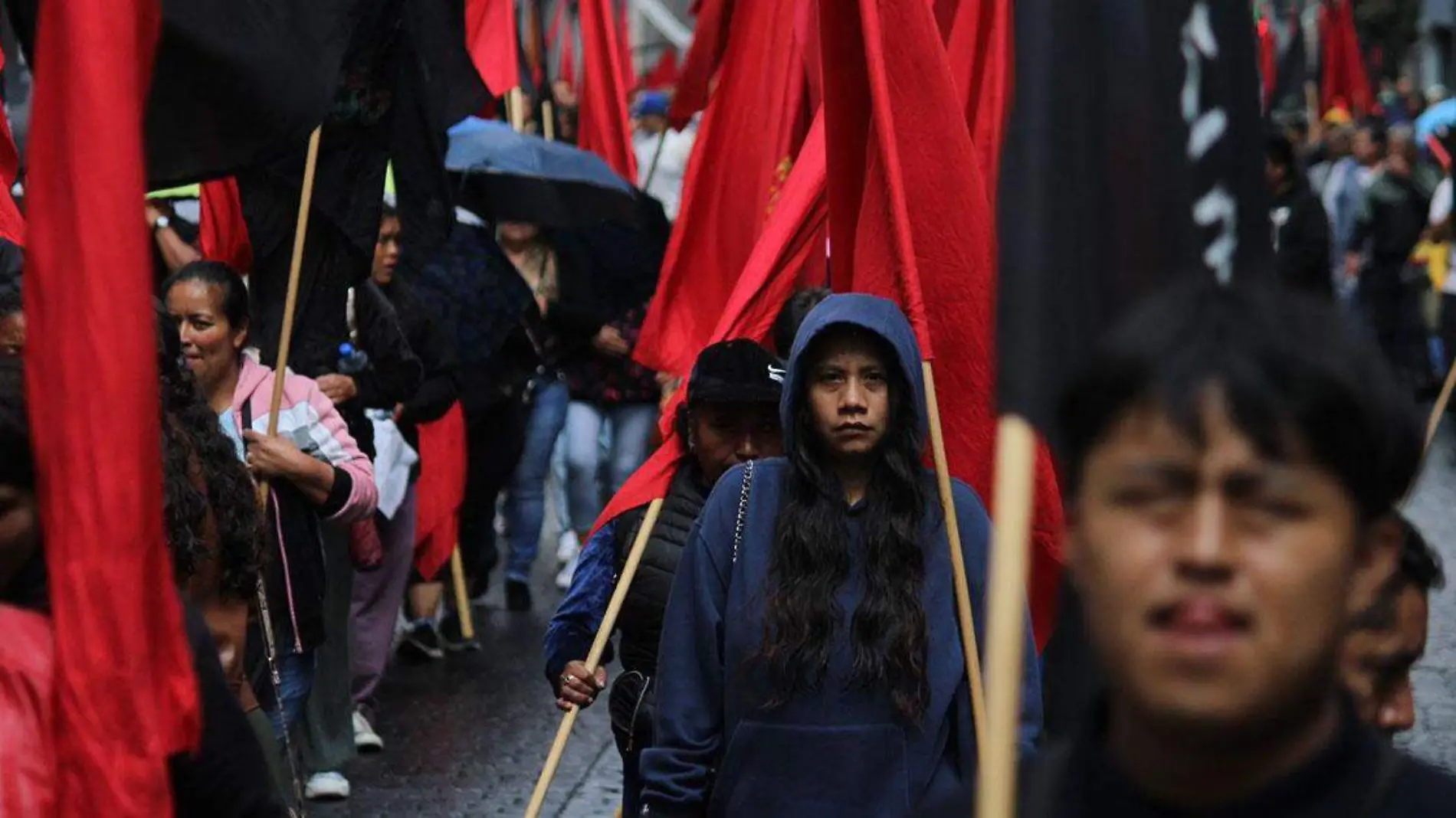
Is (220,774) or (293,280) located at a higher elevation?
(293,280)

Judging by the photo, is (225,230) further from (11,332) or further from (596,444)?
(596,444)

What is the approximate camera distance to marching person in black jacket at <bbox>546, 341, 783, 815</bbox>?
5832mm

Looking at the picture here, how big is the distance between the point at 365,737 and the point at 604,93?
5.06 meters

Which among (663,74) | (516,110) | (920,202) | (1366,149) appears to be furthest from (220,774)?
(663,74)

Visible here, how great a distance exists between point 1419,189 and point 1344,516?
1862cm

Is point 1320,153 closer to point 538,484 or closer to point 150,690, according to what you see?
point 538,484

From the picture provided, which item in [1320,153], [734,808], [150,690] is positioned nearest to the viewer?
[150,690]

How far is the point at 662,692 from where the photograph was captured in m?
4.76

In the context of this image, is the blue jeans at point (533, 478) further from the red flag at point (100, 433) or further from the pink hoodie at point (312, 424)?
the red flag at point (100, 433)

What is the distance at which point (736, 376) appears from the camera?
5855 mm

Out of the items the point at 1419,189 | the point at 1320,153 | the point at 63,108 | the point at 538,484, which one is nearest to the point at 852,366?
the point at 63,108

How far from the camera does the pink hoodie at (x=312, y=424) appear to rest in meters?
6.79

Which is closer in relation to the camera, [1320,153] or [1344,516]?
[1344,516]

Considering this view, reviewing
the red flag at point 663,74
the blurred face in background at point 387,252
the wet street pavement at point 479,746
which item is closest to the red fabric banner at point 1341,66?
the red flag at point 663,74
